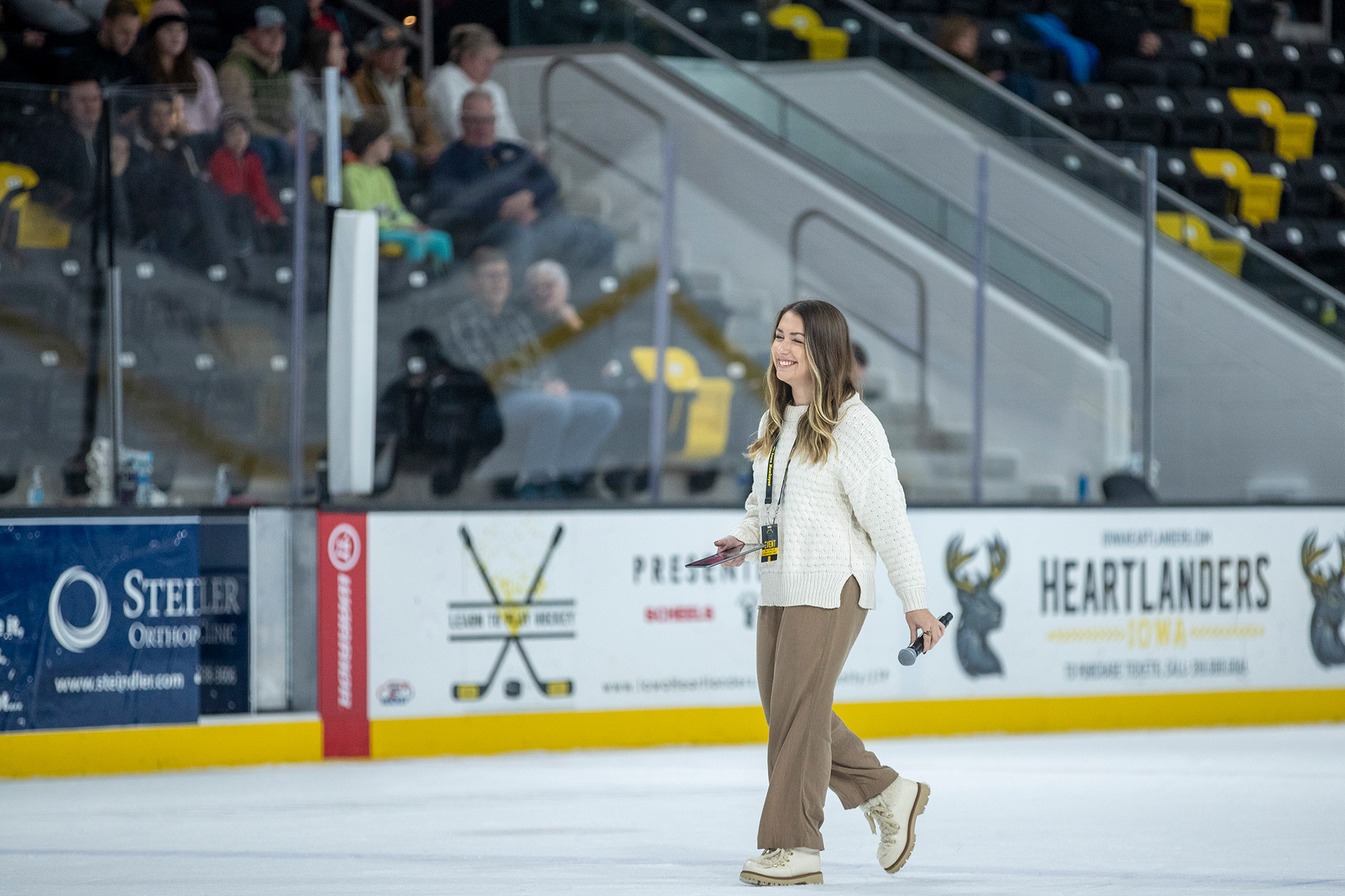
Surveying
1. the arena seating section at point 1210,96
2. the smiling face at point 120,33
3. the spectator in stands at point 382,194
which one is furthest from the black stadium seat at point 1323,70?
the smiling face at point 120,33

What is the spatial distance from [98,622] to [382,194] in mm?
1943

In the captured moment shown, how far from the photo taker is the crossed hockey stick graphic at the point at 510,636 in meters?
6.19

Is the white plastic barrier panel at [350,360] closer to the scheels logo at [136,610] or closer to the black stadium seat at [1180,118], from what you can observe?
the scheels logo at [136,610]

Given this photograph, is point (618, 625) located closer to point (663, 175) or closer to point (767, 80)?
point (663, 175)

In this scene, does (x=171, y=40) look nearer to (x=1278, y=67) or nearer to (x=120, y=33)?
(x=120, y=33)

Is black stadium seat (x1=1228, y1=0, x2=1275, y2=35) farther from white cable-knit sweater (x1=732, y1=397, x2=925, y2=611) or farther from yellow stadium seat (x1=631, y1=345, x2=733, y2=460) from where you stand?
white cable-knit sweater (x1=732, y1=397, x2=925, y2=611)

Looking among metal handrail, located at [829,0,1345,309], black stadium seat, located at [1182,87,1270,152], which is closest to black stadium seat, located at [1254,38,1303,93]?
black stadium seat, located at [1182,87,1270,152]

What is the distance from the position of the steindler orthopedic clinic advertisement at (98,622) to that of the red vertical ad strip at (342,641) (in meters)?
0.45

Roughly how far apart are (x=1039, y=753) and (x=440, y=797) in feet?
7.75

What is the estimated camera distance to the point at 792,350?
3.68 meters

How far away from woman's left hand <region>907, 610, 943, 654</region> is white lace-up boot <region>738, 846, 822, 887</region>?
546 millimetres

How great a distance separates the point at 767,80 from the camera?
346 inches

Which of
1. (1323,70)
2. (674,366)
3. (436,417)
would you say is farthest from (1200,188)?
(436,417)

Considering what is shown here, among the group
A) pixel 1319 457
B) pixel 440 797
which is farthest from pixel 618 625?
pixel 1319 457
